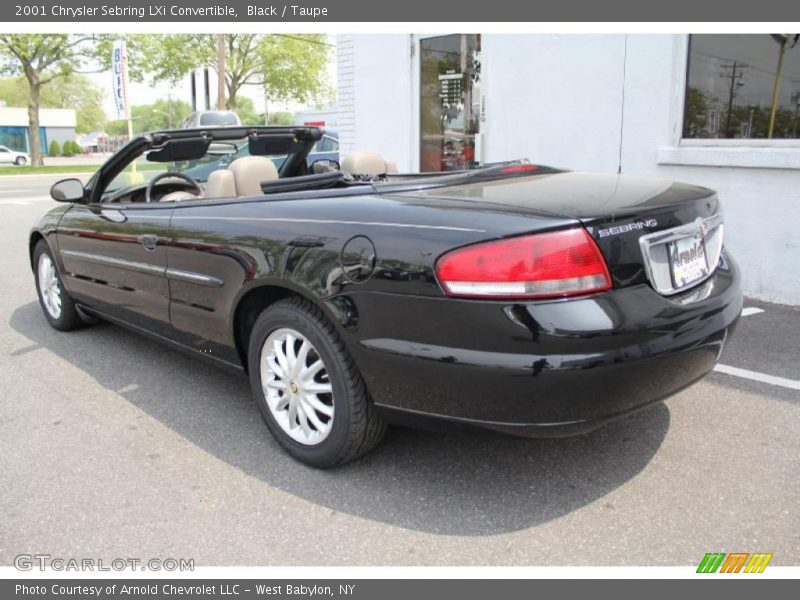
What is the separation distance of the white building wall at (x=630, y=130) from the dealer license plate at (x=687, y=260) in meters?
3.23

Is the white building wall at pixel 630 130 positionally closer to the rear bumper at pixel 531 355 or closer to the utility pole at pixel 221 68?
the rear bumper at pixel 531 355

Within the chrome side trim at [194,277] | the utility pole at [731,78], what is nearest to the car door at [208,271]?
the chrome side trim at [194,277]

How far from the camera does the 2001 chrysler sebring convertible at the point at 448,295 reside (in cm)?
218

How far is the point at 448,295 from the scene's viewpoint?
2.25 meters

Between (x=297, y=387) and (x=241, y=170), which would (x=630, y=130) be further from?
(x=297, y=387)

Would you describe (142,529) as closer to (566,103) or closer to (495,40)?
(566,103)

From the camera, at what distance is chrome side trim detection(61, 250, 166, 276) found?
141 inches

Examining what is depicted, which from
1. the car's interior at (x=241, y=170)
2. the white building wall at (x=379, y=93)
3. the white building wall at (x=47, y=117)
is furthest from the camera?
the white building wall at (x=47, y=117)

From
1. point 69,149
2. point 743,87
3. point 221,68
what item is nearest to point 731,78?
point 743,87

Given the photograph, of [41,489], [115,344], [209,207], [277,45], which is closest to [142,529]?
[41,489]

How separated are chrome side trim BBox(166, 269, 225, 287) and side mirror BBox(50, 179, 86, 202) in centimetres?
140

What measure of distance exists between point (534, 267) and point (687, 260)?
75 cm

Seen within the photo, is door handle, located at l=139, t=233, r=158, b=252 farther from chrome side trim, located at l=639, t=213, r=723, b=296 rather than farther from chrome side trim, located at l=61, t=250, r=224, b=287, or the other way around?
chrome side trim, located at l=639, t=213, r=723, b=296

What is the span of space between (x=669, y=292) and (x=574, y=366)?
0.54 m
